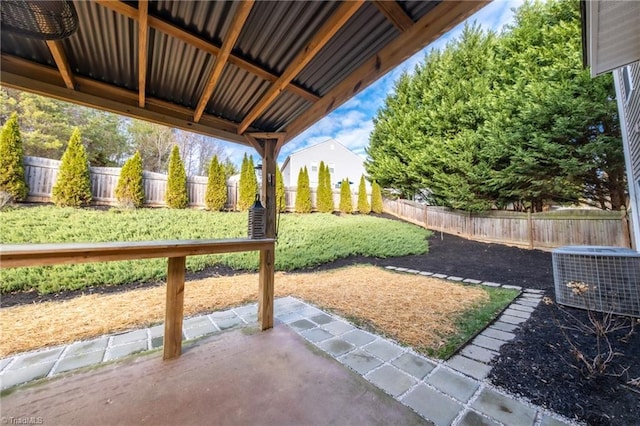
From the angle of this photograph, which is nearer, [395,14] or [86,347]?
[395,14]

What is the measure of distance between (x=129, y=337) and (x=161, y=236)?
3.85m

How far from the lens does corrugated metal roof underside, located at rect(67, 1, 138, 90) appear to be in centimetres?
153

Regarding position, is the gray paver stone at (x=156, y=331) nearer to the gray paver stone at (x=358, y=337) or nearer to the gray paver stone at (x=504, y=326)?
the gray paver stone at (x=358, y=337)

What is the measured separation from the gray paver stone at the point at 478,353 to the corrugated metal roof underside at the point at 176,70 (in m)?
3.31

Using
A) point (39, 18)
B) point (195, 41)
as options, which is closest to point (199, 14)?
point (195, 41)

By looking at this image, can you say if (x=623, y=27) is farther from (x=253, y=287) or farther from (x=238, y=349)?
(x=253, y=287)

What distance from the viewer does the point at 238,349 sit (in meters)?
2.20

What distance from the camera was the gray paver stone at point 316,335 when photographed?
7.93 feet

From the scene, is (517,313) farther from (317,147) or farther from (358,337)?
(317,147)

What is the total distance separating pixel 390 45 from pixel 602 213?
802 cm

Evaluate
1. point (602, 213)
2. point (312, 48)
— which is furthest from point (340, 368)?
point (602, 213)

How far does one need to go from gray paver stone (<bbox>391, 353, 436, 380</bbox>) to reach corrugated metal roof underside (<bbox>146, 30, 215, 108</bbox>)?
290cm

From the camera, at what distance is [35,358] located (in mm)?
2033

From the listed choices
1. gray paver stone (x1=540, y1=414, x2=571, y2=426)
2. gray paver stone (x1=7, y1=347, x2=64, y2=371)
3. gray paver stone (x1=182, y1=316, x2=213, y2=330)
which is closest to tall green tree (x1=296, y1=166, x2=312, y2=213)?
gray paver stone (x1=182, y1=316, x2=213, y2=330)
